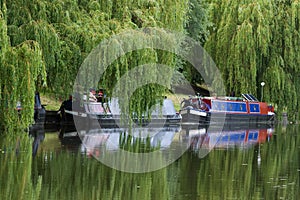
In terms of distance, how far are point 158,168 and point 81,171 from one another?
200 cm

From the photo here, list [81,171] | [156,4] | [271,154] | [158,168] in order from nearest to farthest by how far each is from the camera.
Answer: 1. [81,171]
2. [158,168]
3. [271,154]
4. [156,4]

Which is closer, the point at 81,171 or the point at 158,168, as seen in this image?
the point at 81,171

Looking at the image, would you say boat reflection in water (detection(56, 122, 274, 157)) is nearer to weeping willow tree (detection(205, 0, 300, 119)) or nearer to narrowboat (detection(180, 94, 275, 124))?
narrowboat (detection(180, 94, 275, 124))

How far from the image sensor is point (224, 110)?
37094 mm

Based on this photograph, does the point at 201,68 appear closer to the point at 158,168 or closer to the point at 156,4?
the point at 156,4

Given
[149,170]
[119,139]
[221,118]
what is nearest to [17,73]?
[149,170]

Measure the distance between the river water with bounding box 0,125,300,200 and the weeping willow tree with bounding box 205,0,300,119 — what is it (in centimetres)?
1180

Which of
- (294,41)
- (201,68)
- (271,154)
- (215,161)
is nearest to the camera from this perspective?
(215,161)

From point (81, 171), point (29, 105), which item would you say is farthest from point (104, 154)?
point (81, 171)

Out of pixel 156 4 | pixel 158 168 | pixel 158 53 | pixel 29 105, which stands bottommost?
pixel 158 168

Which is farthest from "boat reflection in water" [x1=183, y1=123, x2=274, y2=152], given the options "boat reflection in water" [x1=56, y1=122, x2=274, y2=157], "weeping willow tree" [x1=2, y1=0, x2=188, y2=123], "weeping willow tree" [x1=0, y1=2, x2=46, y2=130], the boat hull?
"weeping willow tree" [x1=0, y1=2, x2=46, y2=130]

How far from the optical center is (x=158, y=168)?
16031 millimetres

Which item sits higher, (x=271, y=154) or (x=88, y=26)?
(x=88, y=26)

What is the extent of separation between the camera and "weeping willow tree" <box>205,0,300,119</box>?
35.9 meters
